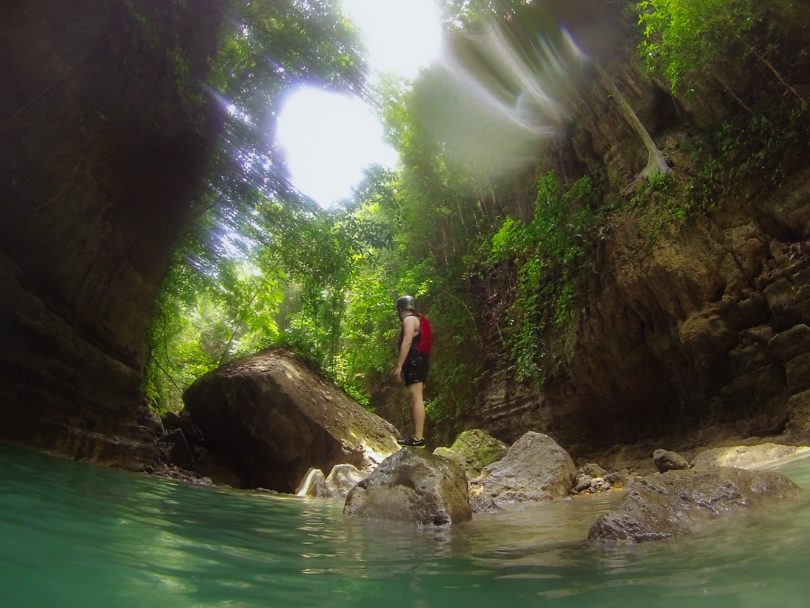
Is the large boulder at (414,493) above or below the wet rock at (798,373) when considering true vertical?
below

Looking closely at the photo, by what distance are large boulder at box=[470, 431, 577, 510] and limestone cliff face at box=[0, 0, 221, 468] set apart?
527 centimetres

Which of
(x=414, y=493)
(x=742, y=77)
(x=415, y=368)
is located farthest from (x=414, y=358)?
(x=742, y=77)

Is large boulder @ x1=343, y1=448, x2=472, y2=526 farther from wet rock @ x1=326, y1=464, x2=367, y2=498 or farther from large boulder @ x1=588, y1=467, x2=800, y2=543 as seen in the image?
wet rock @ x1=326, y1=464, x2=367, y2=498

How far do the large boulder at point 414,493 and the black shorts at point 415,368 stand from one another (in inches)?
33.6

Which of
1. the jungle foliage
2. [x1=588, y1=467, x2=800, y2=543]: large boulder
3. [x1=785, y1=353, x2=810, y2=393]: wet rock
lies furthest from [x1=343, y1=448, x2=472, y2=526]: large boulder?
the jungle foliage

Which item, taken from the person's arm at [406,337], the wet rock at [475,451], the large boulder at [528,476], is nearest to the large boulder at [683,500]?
the person's arm at [406,337]

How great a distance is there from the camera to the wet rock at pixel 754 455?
229 inches

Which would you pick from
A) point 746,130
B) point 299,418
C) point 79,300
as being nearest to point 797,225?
point 746,130

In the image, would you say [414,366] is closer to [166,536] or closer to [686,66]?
[166,536]

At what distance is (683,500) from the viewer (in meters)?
3.16

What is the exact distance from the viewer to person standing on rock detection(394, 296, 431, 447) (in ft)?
17.5

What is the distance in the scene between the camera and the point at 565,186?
12.5 metres

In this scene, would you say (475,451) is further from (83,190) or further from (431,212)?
(431,212)

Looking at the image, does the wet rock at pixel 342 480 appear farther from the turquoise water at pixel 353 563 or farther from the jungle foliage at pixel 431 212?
the jungle foliage at pixel 431 212
